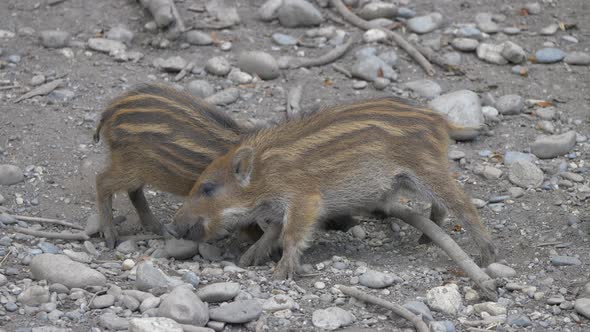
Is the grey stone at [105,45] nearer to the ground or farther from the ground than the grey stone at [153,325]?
nearer to the ground

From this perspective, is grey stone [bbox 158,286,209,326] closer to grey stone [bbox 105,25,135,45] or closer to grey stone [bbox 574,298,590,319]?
grey stone [bbox 574,298,590,319]

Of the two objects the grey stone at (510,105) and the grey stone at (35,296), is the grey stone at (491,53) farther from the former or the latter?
the grey stone at (35,296)

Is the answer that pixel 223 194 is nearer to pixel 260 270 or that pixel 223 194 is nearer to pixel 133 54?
pixel 260 270

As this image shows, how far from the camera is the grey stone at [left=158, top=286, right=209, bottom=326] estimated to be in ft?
16.8

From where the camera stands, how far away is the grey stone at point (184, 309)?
512cm

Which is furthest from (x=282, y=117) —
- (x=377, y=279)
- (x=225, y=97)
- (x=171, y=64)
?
(x=377, y=279)

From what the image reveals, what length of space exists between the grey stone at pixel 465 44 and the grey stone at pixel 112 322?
5147 mm

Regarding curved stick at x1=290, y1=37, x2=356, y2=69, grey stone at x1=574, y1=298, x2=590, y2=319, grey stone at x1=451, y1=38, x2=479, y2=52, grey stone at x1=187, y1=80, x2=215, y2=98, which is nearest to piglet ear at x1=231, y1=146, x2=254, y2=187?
grey stone at x1=187, y1=80, x2=215, y2=98

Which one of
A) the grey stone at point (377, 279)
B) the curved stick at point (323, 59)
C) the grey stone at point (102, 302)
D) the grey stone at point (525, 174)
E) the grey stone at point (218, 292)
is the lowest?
the grey stone at point (525, 174)

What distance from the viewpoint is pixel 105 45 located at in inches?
353

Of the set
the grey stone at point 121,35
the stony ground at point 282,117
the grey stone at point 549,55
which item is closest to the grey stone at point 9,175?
the stony ground at point 282,117

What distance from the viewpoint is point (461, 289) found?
6027 mm

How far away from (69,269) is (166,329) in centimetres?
105

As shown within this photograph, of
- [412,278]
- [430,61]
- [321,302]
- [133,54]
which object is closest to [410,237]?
[412,278]
